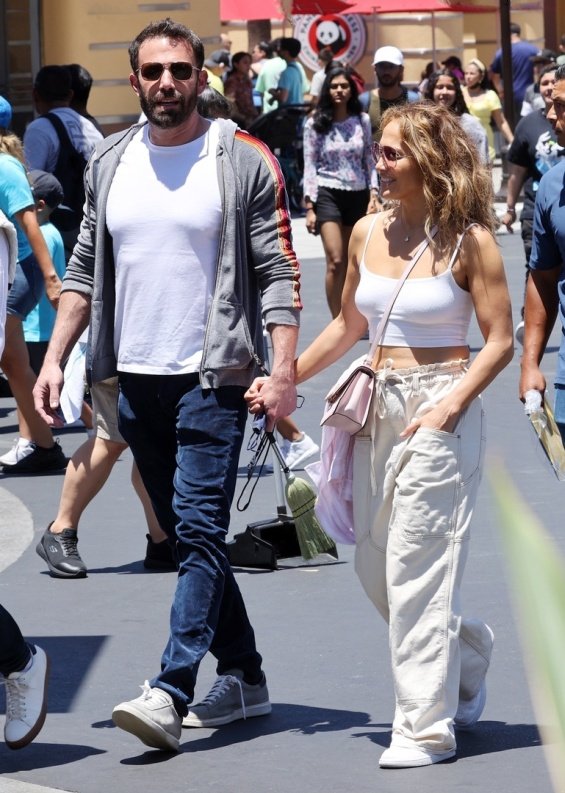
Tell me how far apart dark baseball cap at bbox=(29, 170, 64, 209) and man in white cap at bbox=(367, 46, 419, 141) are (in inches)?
167

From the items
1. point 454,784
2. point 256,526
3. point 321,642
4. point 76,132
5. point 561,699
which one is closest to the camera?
point 561,699

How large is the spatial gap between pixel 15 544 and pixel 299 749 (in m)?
2.81

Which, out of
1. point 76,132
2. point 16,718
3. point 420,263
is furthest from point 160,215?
point 76,132

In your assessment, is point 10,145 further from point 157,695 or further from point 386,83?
point 386,83

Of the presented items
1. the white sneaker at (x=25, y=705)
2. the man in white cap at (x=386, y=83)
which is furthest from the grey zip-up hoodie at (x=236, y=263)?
the man in white cap at (x=386, y=83)

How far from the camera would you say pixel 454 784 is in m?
3.26

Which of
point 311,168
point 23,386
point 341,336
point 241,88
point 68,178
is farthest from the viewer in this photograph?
point 241,88

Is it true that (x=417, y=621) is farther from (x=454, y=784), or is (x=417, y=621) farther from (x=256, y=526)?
(x=256, y=526)

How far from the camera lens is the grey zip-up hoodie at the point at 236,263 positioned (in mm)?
3566

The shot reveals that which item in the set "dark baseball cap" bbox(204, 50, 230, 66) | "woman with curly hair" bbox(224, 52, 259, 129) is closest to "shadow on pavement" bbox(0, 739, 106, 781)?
"dark baseball cap" bbox(204, 50, 230, 66)

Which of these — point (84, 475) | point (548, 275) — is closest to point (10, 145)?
point (84, 475)

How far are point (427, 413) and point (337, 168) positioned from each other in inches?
320

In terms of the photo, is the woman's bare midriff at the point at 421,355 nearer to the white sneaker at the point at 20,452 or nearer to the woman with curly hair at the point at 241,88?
the white sneaker at the point at 20,452

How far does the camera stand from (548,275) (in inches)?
169
